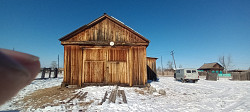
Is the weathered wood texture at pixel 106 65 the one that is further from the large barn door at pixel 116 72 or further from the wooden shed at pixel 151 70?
the wooden shed at pixel 151 70

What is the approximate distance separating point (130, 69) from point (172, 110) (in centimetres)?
500

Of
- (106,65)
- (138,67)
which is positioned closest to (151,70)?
(138,67)

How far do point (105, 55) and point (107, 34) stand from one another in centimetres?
189

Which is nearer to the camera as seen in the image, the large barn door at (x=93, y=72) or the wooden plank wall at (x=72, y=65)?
the wooden plank wall at (x=72, y=65)

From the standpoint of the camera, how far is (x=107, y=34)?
390 inches

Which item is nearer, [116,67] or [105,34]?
[116,67]

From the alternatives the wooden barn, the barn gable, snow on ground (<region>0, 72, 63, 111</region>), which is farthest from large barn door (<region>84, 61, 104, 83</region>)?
snow on ground (<region>0, 72, 63, 111</region>)

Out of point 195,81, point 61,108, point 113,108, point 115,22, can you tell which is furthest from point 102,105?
point 195,81

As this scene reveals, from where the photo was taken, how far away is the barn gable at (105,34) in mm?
9615

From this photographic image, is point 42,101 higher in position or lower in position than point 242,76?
higher

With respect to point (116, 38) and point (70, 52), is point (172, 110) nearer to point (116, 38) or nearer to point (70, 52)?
point (116, 38)

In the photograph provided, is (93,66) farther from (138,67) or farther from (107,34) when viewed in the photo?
(138,67)

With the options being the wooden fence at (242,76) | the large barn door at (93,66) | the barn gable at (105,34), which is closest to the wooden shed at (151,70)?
the barn gable at (105,34)

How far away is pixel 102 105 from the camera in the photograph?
5.35 meters
